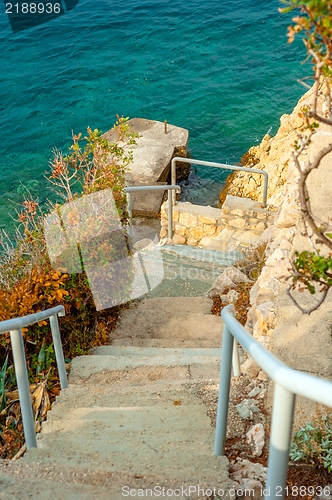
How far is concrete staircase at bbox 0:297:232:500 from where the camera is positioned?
7.55ft

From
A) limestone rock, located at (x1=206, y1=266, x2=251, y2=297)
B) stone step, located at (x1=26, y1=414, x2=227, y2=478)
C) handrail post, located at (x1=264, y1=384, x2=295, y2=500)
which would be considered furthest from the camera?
limestone rock, located at (x1=206, y1=266, x2=251, y2=297)

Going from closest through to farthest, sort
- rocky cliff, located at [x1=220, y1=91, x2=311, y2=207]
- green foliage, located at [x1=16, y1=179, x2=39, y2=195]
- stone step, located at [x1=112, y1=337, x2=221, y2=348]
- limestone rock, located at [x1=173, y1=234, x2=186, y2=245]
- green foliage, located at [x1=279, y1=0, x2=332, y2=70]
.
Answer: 1. green foliage, located at [x1=279, y1=0, x2=332, y2=70]
2. stone step, located at [x1=112, y1=337, x2=221, y2=348]
3. limestone rock, located at [x1=173, y1=234, x2=186, y2=245]
4. rocky cliff, located at [x1=220, y1=91, x2=311, y2=207]
5. green foliage, located at [x1=16, y1=179, x2=39, y2=195]

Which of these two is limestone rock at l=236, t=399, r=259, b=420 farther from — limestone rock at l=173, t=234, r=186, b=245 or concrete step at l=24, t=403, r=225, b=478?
limestone rock at l=173, t=234, r=186, b=245

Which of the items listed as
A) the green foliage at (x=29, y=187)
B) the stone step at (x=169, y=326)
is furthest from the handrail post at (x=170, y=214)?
the green foliage at (x=29, y=187)

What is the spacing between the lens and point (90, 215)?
5.95 m

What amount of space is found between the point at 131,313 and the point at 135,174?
6.70 metres

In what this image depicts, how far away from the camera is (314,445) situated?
279 cm

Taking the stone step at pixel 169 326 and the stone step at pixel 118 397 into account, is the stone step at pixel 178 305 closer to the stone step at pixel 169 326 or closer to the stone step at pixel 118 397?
the stone step at pixel 169 326

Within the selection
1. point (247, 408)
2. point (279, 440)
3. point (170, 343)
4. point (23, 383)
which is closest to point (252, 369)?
point (247, 408)

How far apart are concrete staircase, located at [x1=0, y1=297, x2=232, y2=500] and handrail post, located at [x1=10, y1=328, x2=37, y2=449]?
11 centimetres

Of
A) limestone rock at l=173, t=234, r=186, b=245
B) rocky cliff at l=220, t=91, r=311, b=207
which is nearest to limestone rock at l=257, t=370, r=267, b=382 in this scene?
limestone rock at l=173, t=234, r=186, b=245

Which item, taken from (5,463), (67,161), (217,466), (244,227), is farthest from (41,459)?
(244,227)

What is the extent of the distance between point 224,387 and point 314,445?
0.68 m

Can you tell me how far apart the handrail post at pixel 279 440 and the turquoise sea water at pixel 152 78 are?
11780 mm
